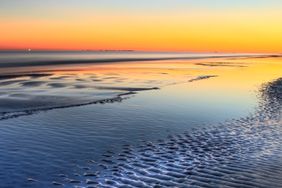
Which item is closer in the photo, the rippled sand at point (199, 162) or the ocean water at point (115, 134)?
the rippled sand at point (199, 162)

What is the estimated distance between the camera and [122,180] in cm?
930

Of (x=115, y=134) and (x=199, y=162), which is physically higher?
(x=115, y=134)

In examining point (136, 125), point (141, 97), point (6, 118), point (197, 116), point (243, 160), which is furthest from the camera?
point (141, 97)

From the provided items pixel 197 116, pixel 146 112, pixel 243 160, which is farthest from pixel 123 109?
pixel 243 160

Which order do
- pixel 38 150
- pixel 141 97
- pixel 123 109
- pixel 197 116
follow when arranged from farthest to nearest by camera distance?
1. pixel 141 97
2. pixel 123 109
3. pixel 197 116
4. pixel 38 150

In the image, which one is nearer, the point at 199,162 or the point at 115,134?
the point at 199,162

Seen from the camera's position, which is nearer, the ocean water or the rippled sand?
the rippled sand

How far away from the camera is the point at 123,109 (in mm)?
20453

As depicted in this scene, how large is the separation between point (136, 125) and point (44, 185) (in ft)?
24.8

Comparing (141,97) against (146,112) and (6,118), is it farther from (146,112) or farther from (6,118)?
(6,118)

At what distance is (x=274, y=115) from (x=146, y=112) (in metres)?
6.46

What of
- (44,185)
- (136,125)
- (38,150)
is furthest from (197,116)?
(44,185)

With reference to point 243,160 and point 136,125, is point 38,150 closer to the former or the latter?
point 136,125

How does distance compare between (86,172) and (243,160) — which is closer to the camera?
(86,172)
